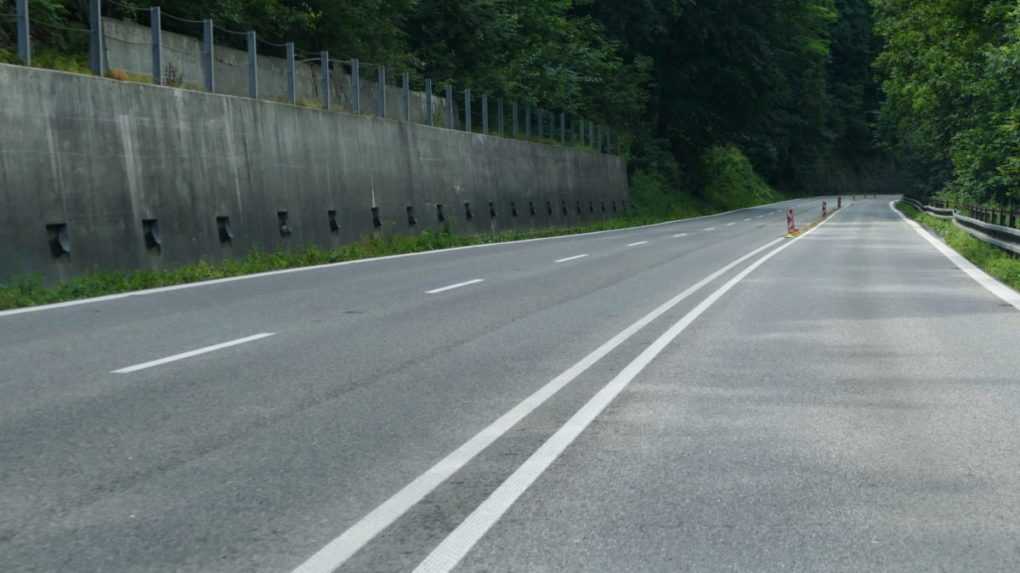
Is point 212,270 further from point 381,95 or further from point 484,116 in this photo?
point 484,116

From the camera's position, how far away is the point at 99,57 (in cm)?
1744

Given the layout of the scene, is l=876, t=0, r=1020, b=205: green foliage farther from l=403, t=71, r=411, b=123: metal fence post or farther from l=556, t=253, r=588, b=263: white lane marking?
l=403, t=71, r=411, b=123: metal fence post

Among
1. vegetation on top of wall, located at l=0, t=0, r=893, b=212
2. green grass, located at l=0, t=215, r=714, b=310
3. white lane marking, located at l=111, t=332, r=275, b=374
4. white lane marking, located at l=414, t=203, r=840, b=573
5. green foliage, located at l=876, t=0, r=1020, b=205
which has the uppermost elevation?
vegetation on top of wall, located at l=0, t=0, r=893, b=212

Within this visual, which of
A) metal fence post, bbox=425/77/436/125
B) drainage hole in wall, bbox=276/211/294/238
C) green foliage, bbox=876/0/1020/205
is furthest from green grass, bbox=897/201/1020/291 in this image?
metal fence post, bbox=425/77/436/125

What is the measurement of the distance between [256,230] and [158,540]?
17011 mm

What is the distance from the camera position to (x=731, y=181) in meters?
89.4

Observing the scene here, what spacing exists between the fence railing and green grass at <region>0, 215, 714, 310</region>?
3.04 m

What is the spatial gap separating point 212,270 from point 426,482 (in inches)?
527

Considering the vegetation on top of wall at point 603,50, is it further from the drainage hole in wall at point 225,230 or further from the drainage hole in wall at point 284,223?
the drainage hole in wall at point 284,223

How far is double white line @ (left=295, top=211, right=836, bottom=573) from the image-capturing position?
14.5ft

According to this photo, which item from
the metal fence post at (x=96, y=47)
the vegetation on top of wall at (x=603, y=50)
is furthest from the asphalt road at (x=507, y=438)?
the vegetation on top of wall at (x=603, y=50)

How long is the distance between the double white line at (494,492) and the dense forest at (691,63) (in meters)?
13.0

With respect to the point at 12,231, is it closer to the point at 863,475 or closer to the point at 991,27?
the point at 863,475

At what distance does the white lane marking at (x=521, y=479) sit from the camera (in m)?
4.42
